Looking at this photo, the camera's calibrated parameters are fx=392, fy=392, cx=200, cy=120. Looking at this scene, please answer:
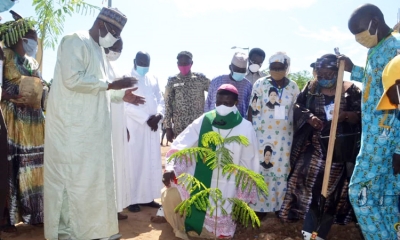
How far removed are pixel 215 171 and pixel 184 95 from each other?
2.18 m

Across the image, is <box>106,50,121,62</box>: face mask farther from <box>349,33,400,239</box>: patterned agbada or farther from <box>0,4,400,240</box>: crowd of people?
<box>349,33,400,239</box>: patterned agbada

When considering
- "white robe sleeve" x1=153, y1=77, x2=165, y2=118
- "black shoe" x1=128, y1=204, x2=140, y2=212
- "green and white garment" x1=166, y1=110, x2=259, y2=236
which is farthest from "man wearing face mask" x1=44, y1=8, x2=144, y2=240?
"white robe sleeve" x1=153, y1=77, x2=165, y2=118

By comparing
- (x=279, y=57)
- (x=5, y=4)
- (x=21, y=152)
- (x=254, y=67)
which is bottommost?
(x=21, y=152)

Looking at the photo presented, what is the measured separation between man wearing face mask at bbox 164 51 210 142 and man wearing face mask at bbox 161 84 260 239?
1.86 m

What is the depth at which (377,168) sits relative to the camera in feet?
10.8

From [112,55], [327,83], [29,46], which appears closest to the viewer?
[327,83]

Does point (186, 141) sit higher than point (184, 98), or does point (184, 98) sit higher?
point (184, 98)

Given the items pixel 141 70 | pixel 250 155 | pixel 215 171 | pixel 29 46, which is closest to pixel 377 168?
pixel 250 155

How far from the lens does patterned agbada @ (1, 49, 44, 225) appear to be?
4332mm

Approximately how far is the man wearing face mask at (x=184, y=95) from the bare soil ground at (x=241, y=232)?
5.99ft

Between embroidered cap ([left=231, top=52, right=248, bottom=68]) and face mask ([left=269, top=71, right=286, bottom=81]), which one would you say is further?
embroidered cap ([left=231, top=52, right=248, bottom=68])

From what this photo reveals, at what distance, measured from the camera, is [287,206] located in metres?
4.68

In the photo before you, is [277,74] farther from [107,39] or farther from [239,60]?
[107,39]

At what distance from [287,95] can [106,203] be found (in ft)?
8.62
